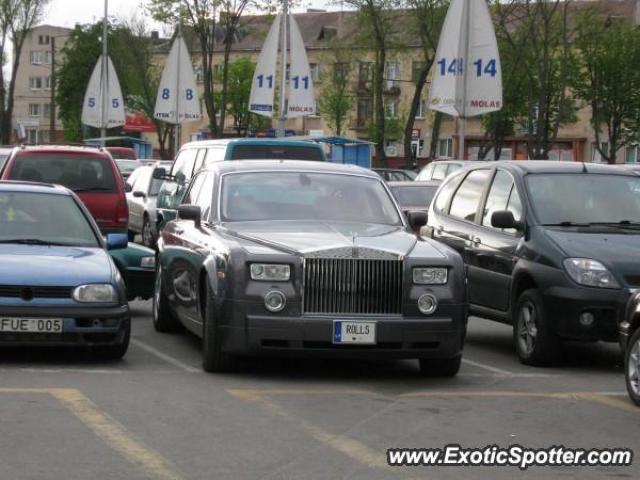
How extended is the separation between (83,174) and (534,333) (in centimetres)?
1084

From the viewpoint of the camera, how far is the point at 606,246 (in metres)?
12.6

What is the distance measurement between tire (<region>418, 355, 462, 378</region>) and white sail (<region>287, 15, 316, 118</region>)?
31211mm

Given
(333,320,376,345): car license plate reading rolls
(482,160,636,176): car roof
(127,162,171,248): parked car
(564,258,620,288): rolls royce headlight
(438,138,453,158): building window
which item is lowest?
(438,138,453,158): building window

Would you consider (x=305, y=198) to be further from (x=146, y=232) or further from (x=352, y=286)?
(x=146, y=232)

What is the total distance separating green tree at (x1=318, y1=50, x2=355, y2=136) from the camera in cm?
10011

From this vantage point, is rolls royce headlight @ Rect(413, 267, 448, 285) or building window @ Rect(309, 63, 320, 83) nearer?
rolls royce headlight @ Rect(413, 267, 448, 285)

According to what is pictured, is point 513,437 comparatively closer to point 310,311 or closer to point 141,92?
point 310,311

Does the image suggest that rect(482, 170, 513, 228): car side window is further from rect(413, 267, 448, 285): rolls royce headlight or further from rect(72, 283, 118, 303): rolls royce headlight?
rect(72, 283, 118, 303): rolls royce headlight

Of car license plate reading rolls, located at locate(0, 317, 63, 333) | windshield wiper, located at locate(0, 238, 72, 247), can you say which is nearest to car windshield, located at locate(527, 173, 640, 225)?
windshield wiper, located at locate(0, 238, 72, 247)

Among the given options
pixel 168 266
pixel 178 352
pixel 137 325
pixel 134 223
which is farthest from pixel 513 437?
pixel 134 223

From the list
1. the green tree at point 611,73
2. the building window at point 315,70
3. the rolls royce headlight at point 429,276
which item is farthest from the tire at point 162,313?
the building window at point 315,70

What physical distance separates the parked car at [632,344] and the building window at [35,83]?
155108mm
